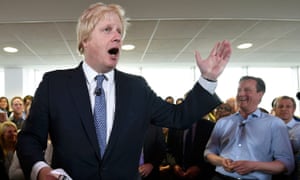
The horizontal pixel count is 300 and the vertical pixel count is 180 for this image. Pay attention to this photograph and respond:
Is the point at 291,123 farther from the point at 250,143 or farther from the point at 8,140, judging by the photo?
the point at 8,140

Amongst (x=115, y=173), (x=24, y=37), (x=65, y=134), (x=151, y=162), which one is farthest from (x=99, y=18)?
(x=24, y=37)

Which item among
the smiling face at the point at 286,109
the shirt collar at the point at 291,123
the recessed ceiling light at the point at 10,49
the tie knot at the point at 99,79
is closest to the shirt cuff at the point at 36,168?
the tie knot at the point at 99,79

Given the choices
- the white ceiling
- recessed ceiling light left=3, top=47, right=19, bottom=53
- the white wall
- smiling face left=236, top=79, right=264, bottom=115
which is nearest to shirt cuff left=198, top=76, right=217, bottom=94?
smiling face left=236, top=79, right=264, bottom=115

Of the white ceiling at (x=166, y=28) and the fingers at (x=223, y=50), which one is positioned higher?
the white ceiling at (x=166, y=28)

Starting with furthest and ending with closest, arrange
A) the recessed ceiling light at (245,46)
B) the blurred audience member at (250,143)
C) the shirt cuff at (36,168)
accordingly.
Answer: the recessed ceiling light at (245,46) < the blurred audience member at (250,143) < the shirt cuff at (36,168)

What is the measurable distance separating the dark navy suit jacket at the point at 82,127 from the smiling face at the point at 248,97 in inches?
58.2

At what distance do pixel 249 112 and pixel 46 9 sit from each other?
242 centimetres

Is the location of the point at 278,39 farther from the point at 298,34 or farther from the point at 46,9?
the point at 46,9

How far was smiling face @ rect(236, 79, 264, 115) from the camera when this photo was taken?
240cm

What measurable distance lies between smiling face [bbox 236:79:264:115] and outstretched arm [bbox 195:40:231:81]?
150cm

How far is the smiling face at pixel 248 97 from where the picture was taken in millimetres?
2400

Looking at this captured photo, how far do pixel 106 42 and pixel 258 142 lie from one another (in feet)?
5.33

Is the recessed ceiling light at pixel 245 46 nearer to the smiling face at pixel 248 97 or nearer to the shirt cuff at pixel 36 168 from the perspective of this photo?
the smiling face at pixel 248 97

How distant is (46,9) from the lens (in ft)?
11.2
